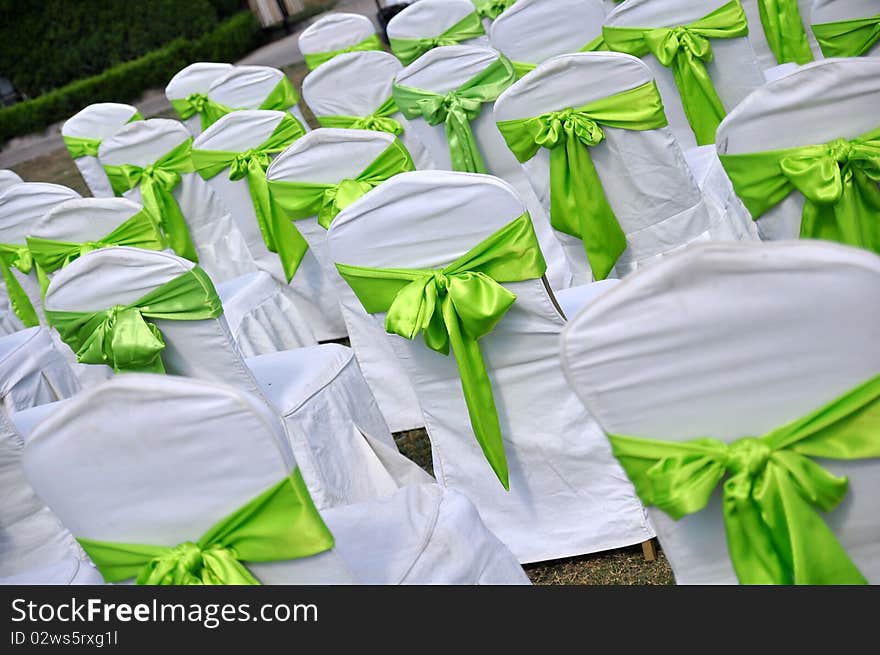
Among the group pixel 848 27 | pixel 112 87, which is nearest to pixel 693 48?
pixel 848 27

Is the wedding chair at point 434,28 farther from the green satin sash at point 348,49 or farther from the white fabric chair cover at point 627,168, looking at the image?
the white fabric chair cover at point 627,168

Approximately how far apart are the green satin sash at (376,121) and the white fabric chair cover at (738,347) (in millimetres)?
3197

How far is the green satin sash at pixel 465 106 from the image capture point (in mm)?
4184

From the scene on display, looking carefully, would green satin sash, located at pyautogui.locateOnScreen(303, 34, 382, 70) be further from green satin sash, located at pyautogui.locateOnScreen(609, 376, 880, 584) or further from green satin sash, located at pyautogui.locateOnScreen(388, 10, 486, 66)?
green satin sash, located at pyautogui.locateOnScreen(609, 376, 880, 584)

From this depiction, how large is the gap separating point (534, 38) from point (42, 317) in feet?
8.98

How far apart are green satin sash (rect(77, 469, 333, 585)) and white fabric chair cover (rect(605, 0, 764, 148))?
2.86 meters

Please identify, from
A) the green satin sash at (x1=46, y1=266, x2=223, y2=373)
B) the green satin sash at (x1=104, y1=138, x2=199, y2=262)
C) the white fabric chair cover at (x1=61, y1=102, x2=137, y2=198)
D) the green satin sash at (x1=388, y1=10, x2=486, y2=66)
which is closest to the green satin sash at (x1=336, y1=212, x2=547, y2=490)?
the green satin sash at (x1=46, y1=266, x2=223, y2=373)

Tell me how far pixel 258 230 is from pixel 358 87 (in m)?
0.84

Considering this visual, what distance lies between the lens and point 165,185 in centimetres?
518

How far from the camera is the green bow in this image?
475 cm

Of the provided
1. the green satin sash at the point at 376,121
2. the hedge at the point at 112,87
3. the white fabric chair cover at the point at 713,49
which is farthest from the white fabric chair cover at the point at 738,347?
the hedge at the point at 112,87
